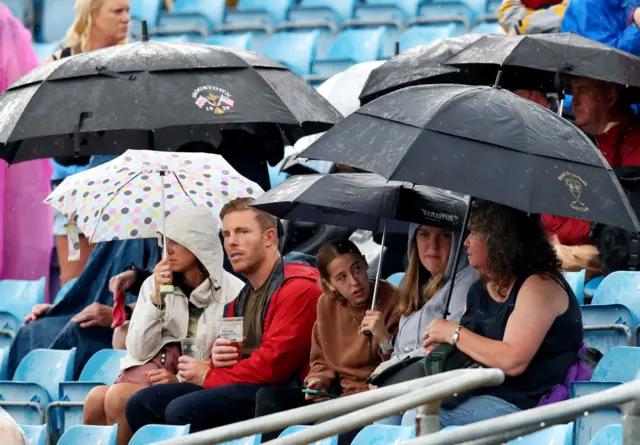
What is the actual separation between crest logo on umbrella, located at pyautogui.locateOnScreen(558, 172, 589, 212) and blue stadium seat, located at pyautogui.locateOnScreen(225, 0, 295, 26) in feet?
27.1

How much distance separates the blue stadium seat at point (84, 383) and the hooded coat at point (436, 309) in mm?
1863

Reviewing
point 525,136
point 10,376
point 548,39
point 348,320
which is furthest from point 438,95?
point 10,376

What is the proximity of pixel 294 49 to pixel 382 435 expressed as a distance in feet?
24.6

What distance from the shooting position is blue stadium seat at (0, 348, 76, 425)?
6816 mm

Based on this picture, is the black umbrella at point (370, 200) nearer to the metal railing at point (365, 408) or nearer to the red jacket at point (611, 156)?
the red jacket at point (611, 156)

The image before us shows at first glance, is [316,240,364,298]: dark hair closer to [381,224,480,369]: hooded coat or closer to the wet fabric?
[381,224,480,369]: hooded coat

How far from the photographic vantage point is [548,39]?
6445 millimetres

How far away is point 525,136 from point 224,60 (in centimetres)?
222

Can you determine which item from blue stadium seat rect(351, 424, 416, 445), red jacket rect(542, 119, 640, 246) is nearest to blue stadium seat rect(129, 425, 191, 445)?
blue stadium seat rect(351, 424, 416, 445)

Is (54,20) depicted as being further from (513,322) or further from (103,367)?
(513,322)

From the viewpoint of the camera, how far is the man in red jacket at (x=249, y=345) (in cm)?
574

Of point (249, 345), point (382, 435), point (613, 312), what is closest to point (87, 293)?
point (249, 345)

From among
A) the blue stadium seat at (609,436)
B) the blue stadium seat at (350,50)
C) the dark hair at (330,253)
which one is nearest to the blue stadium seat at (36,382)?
the dark hair at (330,253)

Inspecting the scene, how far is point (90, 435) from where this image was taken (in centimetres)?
577
